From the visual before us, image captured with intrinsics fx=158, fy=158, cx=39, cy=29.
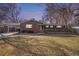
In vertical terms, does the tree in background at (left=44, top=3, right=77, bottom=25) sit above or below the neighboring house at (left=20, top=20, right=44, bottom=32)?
above

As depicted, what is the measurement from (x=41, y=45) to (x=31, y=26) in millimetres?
205

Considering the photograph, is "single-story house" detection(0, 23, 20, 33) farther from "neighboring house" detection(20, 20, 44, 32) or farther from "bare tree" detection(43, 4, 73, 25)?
"bare tree" detection(43, 4, 73, 25)

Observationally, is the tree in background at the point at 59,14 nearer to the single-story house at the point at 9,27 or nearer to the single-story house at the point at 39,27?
the single-story house at the point at 39,27

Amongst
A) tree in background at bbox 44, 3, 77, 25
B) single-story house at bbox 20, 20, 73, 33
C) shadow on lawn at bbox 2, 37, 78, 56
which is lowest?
shadow on lawn at bbox 2, 37, 78, 56

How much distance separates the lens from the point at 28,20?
151cm

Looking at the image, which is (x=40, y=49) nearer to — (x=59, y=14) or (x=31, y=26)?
(x=31, y=26)

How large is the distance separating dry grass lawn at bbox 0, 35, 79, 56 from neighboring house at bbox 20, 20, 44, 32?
2.3 inches

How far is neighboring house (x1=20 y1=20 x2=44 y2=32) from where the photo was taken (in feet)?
4.94

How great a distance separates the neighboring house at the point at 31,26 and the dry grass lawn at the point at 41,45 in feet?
0.19

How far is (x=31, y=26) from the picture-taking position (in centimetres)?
151

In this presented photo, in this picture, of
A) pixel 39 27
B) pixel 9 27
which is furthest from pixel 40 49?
pixel 9 27

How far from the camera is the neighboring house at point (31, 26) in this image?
151 cm

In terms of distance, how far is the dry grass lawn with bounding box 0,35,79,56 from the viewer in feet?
4.85

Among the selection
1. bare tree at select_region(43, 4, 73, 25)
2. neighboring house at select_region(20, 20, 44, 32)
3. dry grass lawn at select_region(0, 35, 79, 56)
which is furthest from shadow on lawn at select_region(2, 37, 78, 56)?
bare tree at select_region(43, 4, 73, 25)
